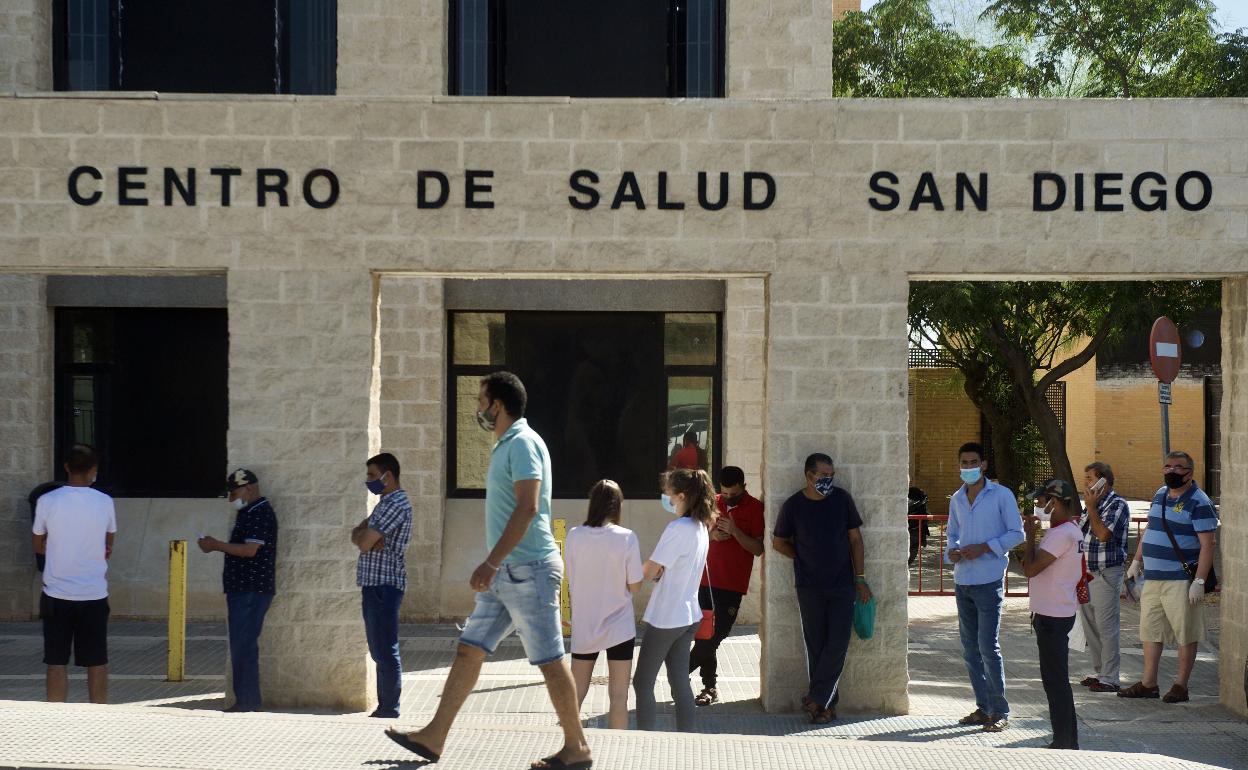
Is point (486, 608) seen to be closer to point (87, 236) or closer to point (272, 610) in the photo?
point (272, 610)

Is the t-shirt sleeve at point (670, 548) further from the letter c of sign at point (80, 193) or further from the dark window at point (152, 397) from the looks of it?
the dark window at point (152, 397)

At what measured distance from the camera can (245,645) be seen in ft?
31.1

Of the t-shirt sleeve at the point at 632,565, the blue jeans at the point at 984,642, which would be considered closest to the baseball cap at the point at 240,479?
the t-shirt sleeve at the point at 632,565

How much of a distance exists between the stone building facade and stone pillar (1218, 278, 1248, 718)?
0.55 meters

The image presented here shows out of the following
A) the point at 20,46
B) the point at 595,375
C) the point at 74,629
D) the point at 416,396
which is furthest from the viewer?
the point at 595,375

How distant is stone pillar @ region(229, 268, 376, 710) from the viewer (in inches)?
389

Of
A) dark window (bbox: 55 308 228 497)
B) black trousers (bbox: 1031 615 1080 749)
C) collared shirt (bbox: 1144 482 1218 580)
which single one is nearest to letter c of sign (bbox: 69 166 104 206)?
dark window (bbox: 55 308 228 497)

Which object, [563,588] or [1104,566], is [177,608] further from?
[1104,566]

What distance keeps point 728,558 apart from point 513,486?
3.71 metres

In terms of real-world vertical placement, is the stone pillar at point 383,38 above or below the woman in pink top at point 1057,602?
above

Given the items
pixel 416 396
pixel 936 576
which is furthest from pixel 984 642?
pixel 936 576

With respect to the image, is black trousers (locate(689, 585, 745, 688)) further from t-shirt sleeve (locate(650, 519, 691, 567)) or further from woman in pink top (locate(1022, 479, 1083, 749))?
woman in pink top (locate(1022, 479, 1083, 749))

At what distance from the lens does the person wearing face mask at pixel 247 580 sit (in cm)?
948

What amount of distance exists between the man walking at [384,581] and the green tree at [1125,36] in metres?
14.1
